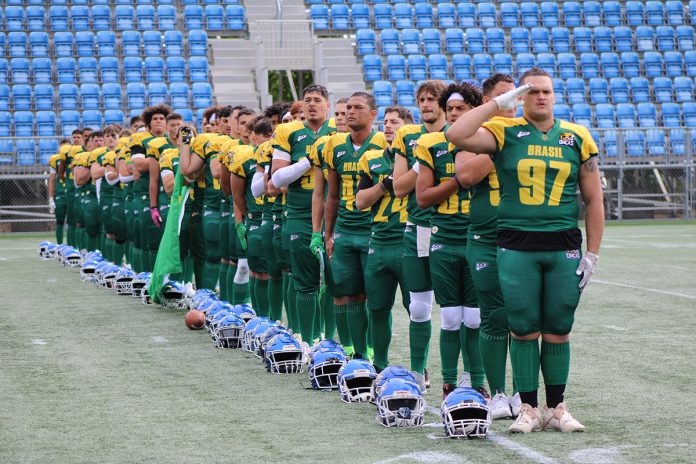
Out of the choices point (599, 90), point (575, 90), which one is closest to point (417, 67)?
point (575, 90)

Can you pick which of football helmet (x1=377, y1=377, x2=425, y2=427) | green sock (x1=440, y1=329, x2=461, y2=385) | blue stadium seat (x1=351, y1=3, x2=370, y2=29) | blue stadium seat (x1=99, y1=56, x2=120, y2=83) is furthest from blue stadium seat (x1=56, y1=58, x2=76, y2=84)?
football helmet (x1=377, y1=377, x2=425, y2=427)

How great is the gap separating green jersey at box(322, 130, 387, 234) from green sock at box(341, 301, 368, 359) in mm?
493

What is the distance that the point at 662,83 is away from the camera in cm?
2662

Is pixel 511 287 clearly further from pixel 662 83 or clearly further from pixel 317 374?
pixel 662 83

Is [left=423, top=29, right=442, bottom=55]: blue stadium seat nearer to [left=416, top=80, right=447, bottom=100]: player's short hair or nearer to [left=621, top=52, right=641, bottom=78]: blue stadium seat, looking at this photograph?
[left=621, top=52, right=641, bottom=78]: blue stadium seat

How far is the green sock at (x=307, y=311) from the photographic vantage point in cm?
827

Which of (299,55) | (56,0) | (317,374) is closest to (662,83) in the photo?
(299,55)

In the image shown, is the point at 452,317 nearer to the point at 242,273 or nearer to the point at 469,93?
the point at 469,93

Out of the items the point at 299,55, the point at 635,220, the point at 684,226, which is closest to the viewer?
the point at 684,226

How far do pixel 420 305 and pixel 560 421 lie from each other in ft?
4.13

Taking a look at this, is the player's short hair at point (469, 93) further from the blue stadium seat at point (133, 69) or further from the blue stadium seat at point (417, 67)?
the blue stadium seat at point (417, 67)

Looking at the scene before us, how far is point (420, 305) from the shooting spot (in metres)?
6.62

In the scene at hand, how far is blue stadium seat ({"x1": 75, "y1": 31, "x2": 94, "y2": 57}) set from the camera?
24812mm

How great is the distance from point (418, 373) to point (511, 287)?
4.34ft
